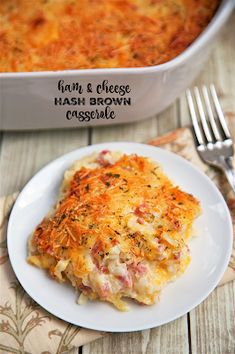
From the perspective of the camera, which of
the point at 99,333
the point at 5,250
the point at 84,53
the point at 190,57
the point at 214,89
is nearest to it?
the point at 99,333

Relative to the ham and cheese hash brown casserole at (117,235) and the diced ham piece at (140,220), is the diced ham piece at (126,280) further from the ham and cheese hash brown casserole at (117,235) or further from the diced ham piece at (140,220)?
the diced ham piece at (140,220)

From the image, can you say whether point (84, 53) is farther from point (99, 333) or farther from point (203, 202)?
point (99, 333)

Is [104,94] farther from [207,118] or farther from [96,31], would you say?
[207,118]

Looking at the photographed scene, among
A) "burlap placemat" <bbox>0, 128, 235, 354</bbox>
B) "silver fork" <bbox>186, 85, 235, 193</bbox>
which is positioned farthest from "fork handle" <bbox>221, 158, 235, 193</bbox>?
"burlap placemat" <bbox>0, 128, 235, 354</bbox>

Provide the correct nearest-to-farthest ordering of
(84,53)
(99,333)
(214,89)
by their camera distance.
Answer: (99,333)
(84,53)
(214,89)

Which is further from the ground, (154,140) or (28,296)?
(154,140)

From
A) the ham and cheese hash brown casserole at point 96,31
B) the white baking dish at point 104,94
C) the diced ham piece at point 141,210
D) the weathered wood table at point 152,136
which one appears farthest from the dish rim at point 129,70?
the diced ham piece at point 141,210

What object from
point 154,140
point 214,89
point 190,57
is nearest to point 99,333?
point 154,140
